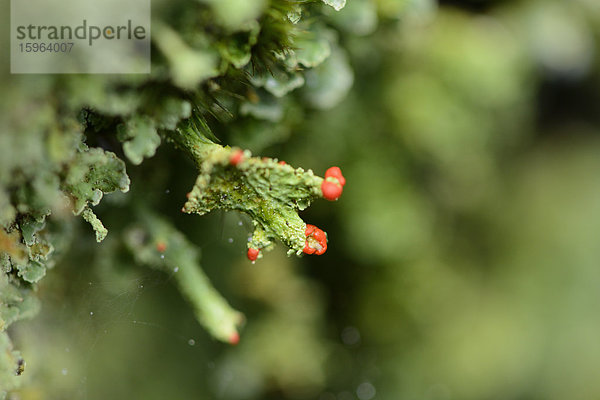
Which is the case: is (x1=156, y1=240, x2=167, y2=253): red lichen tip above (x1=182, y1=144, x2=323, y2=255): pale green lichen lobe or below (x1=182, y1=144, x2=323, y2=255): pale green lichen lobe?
below

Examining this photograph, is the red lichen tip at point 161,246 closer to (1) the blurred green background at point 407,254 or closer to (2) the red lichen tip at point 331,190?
Answer: (1) the blurred green background at point 407,254

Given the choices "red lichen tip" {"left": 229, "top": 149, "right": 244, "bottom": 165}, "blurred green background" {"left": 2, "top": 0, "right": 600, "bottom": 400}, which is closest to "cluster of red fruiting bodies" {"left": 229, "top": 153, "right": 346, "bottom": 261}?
"red lichen tip" {"left": 229, "top": 149, "right": 244, "bottom": 165}

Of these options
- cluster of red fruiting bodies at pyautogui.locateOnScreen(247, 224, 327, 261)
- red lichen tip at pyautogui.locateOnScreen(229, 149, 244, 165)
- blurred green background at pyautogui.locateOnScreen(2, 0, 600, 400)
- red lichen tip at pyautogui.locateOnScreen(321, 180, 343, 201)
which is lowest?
blurred green background at pyautogui.locateOnScreen(2, 0, 600, 400)

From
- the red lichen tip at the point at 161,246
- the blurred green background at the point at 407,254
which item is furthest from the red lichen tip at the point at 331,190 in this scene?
the red lichen tip at the point at 161,246

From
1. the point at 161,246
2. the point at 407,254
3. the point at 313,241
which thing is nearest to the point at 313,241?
the point at 313,241

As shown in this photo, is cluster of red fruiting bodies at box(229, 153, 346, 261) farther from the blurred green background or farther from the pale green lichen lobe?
the blurred green background
